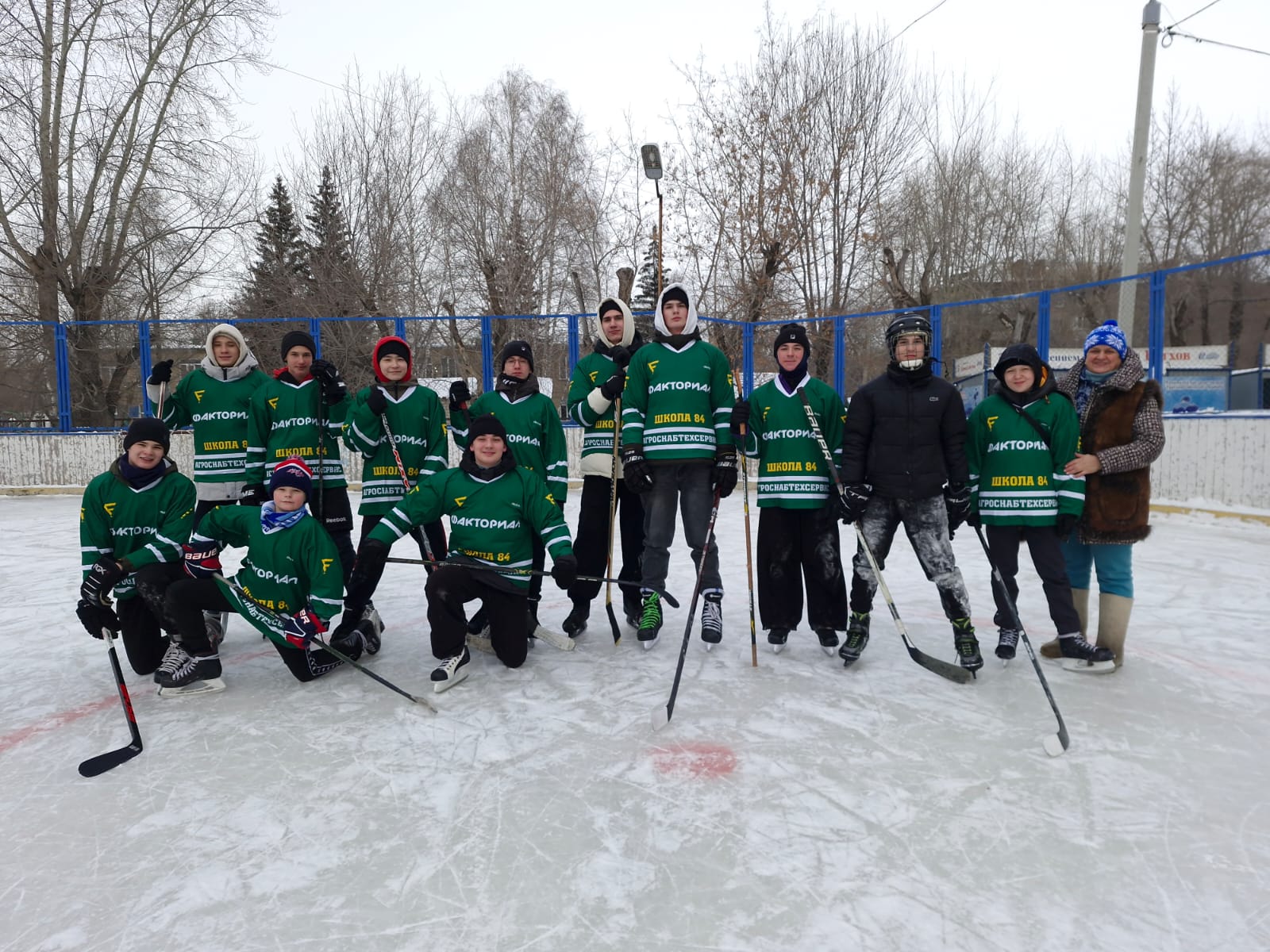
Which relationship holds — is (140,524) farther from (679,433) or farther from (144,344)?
(144,344)

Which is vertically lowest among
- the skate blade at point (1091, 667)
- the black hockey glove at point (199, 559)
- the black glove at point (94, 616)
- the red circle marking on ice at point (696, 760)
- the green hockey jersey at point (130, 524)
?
the skate blade at point (1091, 667)

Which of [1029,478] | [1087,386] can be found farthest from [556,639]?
[1087,386]

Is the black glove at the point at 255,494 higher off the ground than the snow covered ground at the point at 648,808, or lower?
higher

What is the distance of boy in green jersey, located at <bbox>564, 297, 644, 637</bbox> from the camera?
385 cm

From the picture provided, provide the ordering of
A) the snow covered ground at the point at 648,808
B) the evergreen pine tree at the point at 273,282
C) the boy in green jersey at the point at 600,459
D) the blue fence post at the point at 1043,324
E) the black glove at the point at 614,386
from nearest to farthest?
1. the snow covered ground at the point at 648,808
2. the black glove at the point at 614,386
3. the boy in green jersey at the point at 600,459
4. the blue fence post at the point at 1043,324
5. the evergreen pine tree at the point at 273,282

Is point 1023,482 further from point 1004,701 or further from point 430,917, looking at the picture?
point 430,917

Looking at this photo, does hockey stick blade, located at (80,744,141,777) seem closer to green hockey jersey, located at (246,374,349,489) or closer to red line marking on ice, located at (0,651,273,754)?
red line marking on ice, located at (0,651,273,754)

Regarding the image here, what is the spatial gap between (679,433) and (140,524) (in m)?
2.24

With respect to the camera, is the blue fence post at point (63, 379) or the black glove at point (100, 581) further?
the blue fence post at point (63, 379)

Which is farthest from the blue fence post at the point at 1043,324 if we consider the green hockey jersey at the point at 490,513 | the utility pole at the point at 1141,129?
the green hockey jersey at the point at 490,513

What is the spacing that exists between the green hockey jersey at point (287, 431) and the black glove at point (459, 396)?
0.61 m

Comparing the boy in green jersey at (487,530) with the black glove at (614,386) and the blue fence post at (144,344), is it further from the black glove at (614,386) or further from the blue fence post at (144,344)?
the blue fence post at (144,344)

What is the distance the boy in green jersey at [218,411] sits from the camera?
3.90 meters

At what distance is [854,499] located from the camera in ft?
10.4
